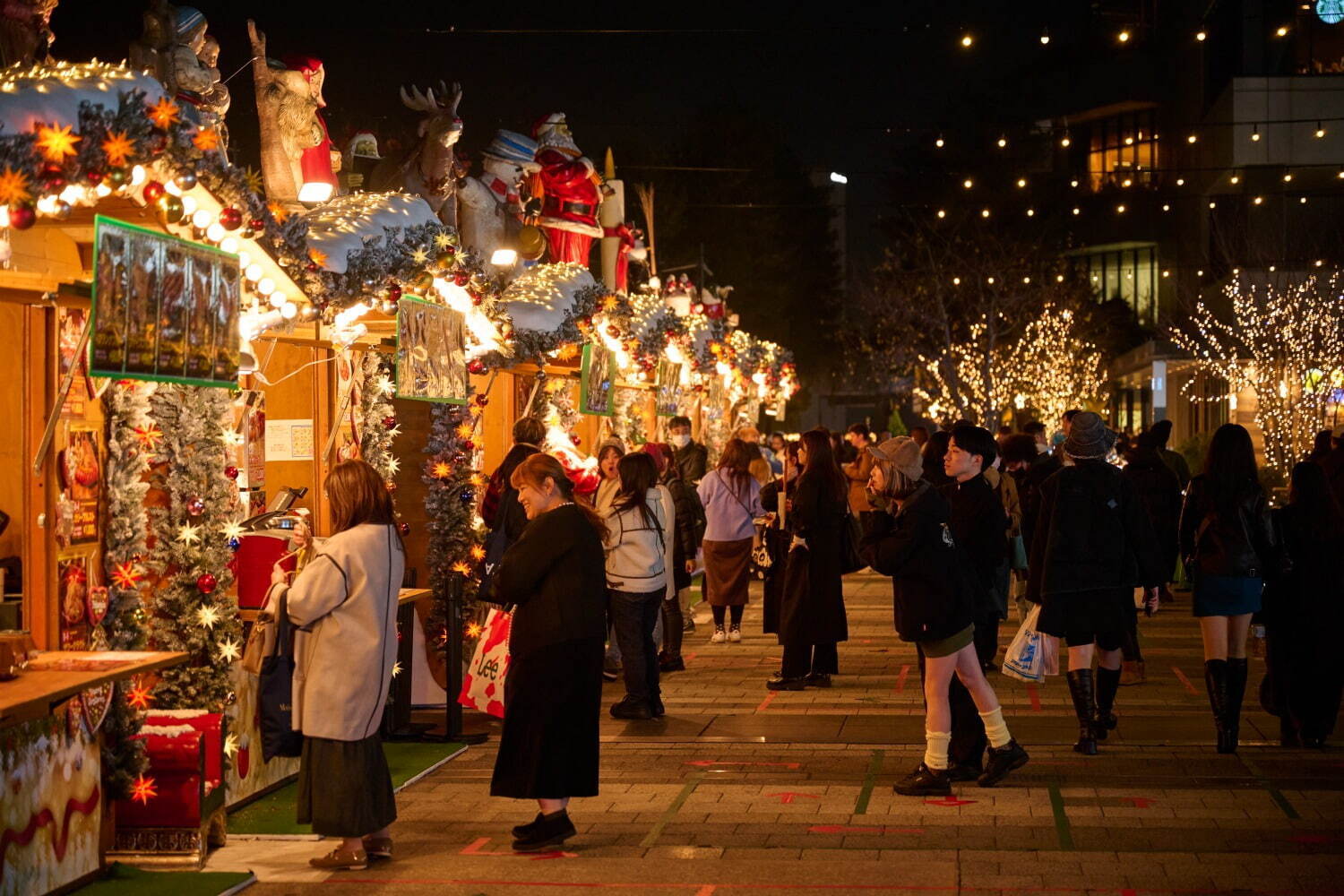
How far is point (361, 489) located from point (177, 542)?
3.95 ft

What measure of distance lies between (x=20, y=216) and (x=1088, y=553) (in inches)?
241

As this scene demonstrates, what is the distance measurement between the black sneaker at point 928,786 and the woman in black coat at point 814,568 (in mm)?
3829

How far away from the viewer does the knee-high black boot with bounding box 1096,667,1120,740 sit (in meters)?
10.0

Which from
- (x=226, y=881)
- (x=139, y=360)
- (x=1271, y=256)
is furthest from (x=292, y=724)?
(x=1271, y=256)

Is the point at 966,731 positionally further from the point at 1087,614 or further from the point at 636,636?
the point at 636,636

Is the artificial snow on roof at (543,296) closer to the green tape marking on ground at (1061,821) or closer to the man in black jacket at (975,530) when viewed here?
the man in black jacket at (975,530)

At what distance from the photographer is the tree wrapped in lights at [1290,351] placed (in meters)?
26.3

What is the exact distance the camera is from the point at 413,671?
38.4ft

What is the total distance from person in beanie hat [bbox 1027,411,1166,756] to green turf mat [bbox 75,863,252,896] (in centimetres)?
482

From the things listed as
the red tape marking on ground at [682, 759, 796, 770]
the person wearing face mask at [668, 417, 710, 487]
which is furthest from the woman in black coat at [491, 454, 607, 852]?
the person wearing face mask at [668, 417, 710, 487]

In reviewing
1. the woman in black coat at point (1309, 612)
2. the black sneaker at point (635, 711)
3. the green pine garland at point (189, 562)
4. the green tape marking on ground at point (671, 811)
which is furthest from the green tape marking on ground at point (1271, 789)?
the green pine garland at point (189, 562)

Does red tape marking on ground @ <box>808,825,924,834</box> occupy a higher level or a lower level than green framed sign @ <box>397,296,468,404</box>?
lower

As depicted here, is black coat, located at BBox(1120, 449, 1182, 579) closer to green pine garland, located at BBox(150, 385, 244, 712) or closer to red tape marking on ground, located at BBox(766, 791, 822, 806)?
red tape marking on ground, located at BBox(766, 791, 822, 806)

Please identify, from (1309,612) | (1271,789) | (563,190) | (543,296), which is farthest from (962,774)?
(563,190)
